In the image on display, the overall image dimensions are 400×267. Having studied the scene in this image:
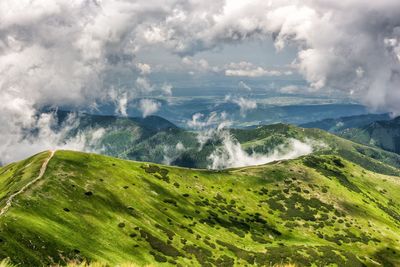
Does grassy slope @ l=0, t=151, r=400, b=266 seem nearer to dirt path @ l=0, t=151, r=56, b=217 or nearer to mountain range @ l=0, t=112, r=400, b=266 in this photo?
mountain range @ l=0, t=112, r=400, b=266

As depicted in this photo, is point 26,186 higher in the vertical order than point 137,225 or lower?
higher

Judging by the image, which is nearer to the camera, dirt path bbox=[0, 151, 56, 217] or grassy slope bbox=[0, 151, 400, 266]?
grassy slope bbox=[0, 151, 400, 266]

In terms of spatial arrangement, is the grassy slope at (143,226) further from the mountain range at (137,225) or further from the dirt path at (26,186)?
the dirt path at (26,186)

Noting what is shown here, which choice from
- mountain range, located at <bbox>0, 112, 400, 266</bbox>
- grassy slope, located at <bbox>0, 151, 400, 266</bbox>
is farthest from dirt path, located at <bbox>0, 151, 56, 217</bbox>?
grassy slope, located at <bbox>0, 151, 400, 266</bbox>

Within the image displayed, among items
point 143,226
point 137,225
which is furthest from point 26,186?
point 143,226

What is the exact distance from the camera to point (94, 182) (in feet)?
444

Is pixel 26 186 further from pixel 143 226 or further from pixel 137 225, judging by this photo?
pixel 143 226

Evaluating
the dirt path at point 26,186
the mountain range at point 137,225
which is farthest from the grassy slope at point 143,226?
the dirt path at point 26,186

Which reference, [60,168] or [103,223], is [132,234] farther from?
[60,168]

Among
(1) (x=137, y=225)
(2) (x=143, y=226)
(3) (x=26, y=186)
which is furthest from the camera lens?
(2) (x=143, y=226)

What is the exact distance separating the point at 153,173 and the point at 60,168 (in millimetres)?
58450

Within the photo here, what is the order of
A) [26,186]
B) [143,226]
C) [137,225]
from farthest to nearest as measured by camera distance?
[143,226]
[137,225]
[26,186]

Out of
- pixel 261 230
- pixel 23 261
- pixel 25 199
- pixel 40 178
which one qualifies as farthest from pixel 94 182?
pixel 261 230

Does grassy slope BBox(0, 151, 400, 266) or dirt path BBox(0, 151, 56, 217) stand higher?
dirt path BBox(0, 151, 56, 217)
